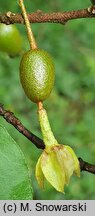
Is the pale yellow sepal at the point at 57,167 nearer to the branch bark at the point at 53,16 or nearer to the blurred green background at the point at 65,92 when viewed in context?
the branch bark at the point at 53,16

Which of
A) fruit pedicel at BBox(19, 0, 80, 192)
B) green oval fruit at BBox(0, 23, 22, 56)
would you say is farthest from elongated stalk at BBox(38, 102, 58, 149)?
green oval fruit at BBox(0, 23, 22, 56)

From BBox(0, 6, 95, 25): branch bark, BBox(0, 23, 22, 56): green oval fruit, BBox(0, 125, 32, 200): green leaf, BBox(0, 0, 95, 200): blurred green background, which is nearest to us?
BBox(0, 125, 32, 200): green leaf

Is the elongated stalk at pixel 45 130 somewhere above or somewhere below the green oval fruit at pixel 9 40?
below

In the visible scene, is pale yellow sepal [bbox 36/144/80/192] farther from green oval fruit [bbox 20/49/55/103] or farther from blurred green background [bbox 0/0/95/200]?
blurred green background [bbox 0/0/95/200]

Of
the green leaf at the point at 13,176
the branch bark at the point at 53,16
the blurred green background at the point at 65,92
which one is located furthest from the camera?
the blurred green background at the point at 65,92

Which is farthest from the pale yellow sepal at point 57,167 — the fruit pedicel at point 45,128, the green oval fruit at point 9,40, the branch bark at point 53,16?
the green oval fruit at point 9,40

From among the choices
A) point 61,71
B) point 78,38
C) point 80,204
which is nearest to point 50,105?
point 61,71

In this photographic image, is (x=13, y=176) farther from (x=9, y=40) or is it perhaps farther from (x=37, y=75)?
(x=9, y=40)
